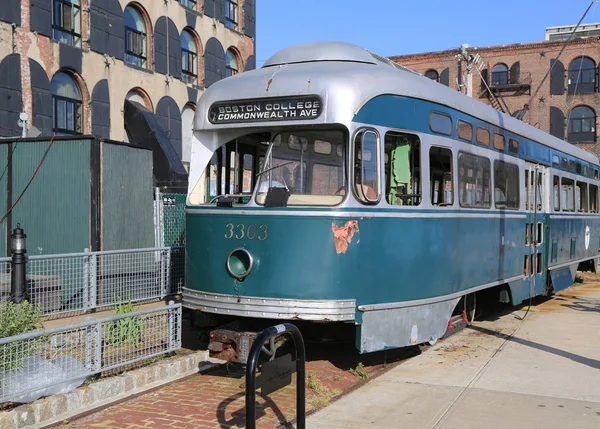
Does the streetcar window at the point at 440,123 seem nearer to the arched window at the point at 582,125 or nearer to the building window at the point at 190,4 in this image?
the building window at the point at 190,4

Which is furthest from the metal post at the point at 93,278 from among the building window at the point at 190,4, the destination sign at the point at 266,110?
the building window at the point at 190,4

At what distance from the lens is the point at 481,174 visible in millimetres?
9633

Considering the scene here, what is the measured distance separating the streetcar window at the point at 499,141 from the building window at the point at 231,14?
67.4 feet

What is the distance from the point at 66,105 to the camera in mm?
20625

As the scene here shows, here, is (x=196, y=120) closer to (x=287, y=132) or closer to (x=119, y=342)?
(x=287, y=132)

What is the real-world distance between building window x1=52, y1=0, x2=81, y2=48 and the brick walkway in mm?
15349

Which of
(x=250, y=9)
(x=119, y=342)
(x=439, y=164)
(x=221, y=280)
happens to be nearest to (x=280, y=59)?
(x=439, y=164)

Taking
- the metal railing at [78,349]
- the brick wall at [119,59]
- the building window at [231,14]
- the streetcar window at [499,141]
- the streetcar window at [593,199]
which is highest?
the building window at [231,14]

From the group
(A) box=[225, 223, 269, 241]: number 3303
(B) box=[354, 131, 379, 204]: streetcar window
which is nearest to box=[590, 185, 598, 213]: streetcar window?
(B) box=[354, 131, 379, 204]: streetcar window

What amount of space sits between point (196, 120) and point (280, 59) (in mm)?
1312

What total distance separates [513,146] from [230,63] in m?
20.4

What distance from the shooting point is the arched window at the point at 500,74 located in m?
48.6

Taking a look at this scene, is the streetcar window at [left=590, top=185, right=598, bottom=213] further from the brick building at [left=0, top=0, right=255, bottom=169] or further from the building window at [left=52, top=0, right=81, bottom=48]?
the building window at [left=52, top=0, right=81, bottom=48]

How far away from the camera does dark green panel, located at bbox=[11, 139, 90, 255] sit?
10.9m
